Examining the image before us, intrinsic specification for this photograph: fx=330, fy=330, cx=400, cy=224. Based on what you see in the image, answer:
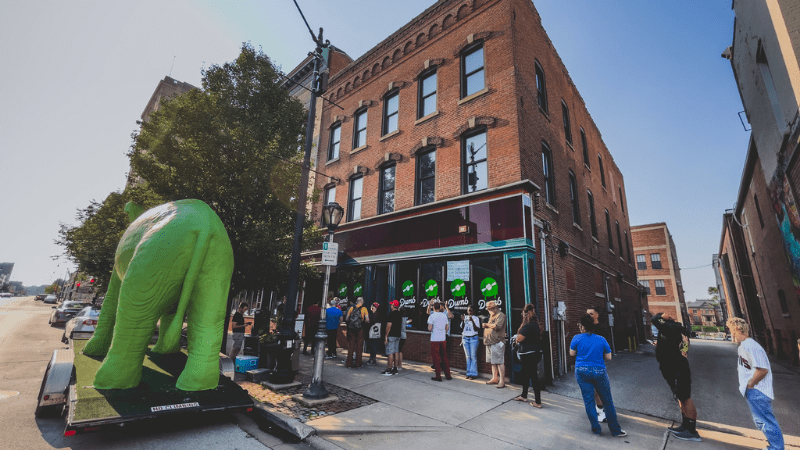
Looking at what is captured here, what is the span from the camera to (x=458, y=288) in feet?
32.2

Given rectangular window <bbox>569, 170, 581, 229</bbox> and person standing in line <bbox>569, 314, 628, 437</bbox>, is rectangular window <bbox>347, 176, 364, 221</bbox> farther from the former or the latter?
person standing in line <bbox>569, 314, 628, 437</bbox>

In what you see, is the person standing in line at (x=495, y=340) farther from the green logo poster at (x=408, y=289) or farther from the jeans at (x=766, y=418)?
the jeans at (x=766, y=418)

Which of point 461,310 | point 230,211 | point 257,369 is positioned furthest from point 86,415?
point 461,310

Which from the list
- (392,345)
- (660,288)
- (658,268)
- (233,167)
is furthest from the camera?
(658,268)

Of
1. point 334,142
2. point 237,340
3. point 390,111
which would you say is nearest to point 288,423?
point 237,340

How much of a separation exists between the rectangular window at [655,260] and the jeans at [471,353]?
45248mm

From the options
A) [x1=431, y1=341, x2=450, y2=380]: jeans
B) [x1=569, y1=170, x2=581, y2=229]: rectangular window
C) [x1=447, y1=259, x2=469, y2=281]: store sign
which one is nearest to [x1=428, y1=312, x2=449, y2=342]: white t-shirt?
[x1=431, y1=341, x2=450, y2=380]: jeans

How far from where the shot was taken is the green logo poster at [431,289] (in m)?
10.3

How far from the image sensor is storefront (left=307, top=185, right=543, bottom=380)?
28.9 feet

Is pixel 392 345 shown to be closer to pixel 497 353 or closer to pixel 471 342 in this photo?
pixel 471 342

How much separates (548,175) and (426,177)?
4.45 meters

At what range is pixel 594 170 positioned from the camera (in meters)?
17.7

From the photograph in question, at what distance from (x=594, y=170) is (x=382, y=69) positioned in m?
12.3

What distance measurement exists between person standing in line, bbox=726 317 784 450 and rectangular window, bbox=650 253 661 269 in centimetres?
4669
